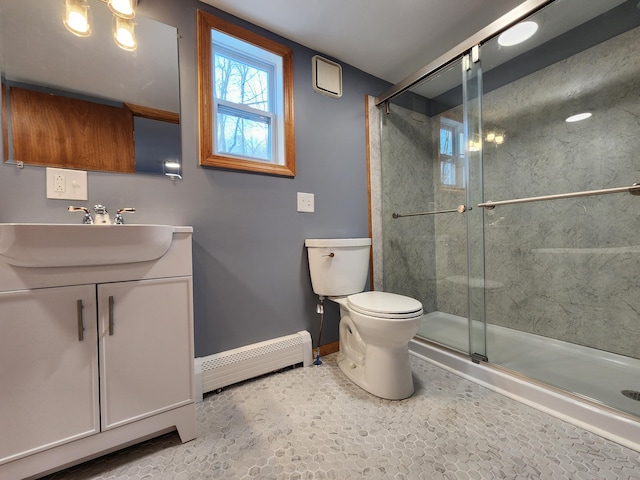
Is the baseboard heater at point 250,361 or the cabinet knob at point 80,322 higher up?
the cabinet knob at point 80,322

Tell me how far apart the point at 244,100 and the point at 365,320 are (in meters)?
1.42

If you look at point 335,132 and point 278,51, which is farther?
point 335,132

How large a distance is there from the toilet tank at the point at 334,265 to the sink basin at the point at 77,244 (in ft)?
2.71

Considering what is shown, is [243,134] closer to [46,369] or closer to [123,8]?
[123,8]

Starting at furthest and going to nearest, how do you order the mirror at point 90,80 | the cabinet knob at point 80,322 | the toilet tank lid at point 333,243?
1. the toilet tank lid at point 333,243
2. the mirror at point 90,80
3. the cabinet knob at point 80,322

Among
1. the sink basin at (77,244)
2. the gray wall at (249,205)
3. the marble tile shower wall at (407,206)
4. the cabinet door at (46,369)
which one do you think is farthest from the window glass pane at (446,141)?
the cabinet door at (46,369)

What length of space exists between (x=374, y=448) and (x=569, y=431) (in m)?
0.78

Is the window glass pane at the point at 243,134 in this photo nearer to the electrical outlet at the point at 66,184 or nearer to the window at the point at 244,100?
the window at the point at 244,100

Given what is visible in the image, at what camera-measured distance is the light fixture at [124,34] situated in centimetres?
113

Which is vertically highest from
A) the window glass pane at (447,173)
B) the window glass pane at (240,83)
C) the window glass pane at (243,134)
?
the window glass pane at (240,83)

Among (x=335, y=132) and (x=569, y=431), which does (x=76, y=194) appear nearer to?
(x=335, y=132)

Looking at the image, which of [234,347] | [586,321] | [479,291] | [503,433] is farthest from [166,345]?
[586,321]

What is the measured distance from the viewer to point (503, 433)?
983mm

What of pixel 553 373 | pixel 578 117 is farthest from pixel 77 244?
pixel 578 117
